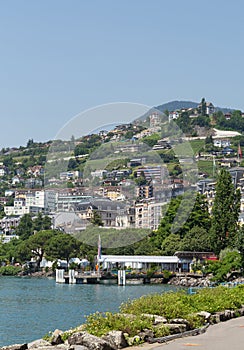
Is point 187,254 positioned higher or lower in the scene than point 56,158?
lower

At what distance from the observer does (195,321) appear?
11.1 metres

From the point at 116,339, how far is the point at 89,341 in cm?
48

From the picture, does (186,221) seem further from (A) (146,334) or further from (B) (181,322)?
(A) (146,334)

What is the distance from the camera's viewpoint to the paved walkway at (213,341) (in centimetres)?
916

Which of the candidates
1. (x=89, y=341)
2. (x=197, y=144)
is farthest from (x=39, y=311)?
(x=197, y=144)

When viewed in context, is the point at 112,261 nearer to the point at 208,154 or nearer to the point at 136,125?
the point at 136,125

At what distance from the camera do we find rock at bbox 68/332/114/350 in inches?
343

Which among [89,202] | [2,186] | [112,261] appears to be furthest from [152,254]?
[2,186]

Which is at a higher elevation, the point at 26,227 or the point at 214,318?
the point at 214,318

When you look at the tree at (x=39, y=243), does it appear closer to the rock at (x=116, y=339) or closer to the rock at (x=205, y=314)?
the rock at (x=205, y=314)

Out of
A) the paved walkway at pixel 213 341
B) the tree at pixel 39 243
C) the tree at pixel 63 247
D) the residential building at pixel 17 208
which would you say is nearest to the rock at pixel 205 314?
the paved walkway at pixel 213 341

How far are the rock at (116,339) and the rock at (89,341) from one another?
0.51 ft

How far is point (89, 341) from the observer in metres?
8.81

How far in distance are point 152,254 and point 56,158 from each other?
9995 mm
